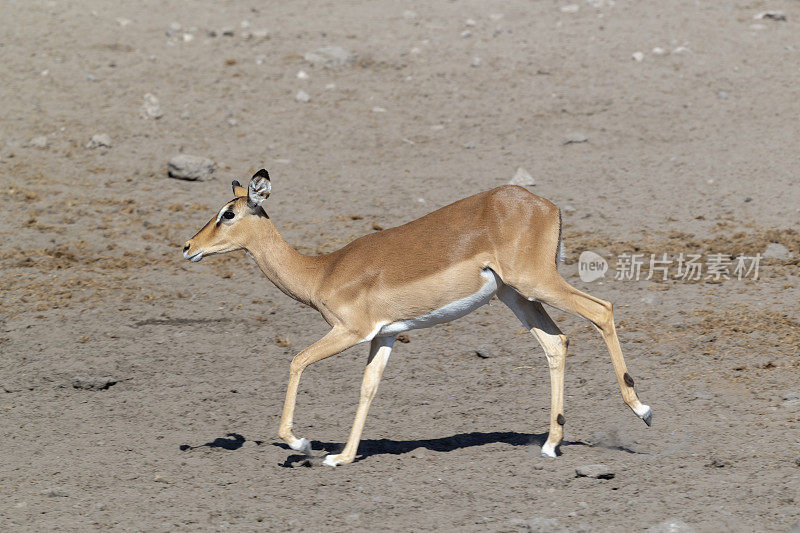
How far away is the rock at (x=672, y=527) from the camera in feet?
15.9

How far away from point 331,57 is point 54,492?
33.1ft

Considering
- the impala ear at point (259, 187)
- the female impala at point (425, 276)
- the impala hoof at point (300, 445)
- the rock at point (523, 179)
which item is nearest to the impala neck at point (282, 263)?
the female impala at point (425, 276)

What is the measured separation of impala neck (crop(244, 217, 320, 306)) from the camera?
614 centimetres

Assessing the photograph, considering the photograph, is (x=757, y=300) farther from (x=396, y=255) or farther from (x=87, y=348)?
(x=87, y=348)

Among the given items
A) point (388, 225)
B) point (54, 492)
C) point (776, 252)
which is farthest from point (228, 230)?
point (776, 252)

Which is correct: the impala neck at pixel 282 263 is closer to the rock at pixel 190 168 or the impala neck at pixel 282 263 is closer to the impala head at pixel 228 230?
the impala head at pixel 228 230

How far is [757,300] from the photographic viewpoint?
829cm

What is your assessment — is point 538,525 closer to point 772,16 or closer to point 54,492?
point 54,492

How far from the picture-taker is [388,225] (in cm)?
1027

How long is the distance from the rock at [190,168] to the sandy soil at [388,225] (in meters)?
0.13

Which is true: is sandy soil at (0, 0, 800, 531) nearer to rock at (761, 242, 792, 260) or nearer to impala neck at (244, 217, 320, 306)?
rock at (761, 242, 792, 260)

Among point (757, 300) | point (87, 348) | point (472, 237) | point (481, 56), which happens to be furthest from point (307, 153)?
point (472, 237)

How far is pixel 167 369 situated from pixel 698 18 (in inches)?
437

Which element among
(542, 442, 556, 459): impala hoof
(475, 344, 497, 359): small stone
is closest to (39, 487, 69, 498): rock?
(542, 442, 556, 459): impala hoof
